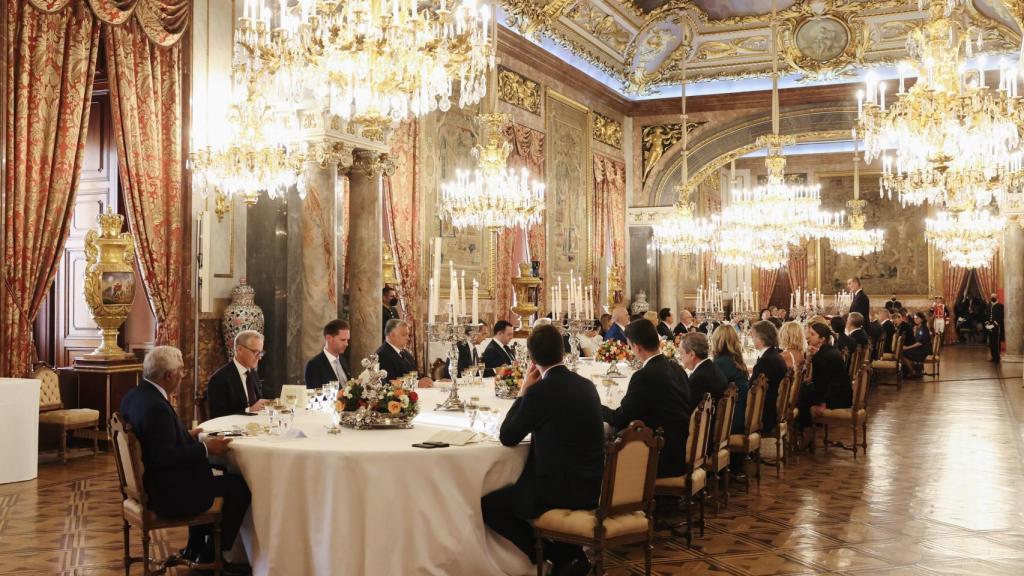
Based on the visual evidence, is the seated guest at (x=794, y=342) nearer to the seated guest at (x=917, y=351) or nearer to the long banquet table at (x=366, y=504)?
the long banquet table at (x=366, y=504)

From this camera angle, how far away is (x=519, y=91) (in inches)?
548

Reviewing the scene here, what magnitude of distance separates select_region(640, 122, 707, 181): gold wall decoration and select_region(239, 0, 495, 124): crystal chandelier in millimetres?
12883

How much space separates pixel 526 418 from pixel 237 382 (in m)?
2.11

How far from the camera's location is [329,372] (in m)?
6.11

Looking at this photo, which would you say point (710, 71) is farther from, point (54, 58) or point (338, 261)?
point (54, 58)


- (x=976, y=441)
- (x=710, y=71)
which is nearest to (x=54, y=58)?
(x=976, y=441)

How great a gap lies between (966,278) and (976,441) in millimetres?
18401

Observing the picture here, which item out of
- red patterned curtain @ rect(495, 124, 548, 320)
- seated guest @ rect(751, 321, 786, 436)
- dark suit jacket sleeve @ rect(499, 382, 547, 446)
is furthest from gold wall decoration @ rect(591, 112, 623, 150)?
dark suit jacket sleeve @ rect(499, 382, 547, 446)

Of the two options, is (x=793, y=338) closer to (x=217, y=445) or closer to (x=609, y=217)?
(x=217, y=445)

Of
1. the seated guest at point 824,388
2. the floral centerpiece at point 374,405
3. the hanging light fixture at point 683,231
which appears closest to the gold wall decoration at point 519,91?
the hanging light fixture at point 683,231

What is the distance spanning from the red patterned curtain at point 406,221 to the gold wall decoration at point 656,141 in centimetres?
782

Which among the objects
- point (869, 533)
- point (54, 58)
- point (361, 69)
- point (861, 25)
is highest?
point (861, 25)

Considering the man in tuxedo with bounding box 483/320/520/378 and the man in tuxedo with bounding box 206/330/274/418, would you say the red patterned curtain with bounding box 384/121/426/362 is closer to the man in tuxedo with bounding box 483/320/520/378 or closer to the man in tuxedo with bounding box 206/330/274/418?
the man in tuxedo with bounding box 483/320/520/378

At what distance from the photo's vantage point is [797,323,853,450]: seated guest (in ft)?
27.4
